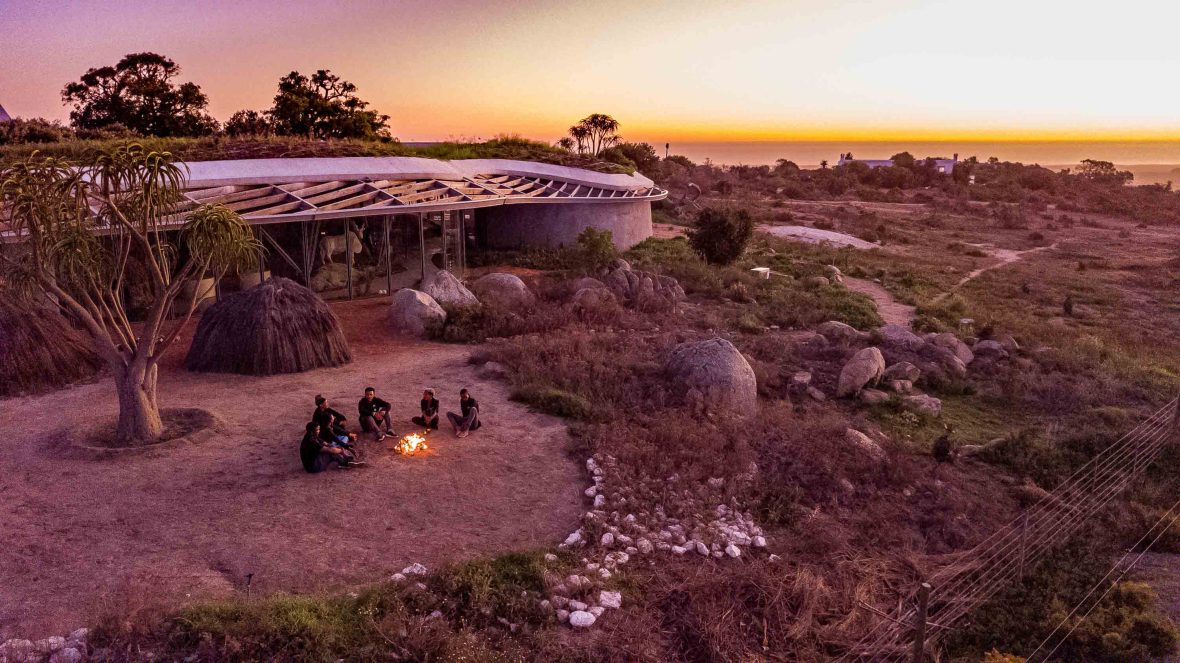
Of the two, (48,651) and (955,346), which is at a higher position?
(955,346)

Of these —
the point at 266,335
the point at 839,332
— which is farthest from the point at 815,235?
the point at 266,335

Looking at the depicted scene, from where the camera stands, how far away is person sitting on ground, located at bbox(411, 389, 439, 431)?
38.8ft

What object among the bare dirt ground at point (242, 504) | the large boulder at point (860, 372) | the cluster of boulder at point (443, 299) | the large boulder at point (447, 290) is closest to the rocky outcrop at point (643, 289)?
the cluster of boulder at point (443, 299)

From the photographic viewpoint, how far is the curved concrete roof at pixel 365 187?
1884cm

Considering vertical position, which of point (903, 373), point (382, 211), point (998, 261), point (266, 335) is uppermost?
point (382, 211)

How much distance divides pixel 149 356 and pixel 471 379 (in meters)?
5.35

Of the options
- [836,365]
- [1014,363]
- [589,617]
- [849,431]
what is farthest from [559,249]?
[589,617]

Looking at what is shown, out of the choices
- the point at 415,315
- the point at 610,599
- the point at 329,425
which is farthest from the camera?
the point at 415,315

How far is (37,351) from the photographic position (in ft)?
45.3

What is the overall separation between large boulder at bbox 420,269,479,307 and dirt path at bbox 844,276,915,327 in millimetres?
11432

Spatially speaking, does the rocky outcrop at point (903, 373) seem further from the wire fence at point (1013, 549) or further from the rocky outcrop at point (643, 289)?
the rocky outcrop at point (643, 289)

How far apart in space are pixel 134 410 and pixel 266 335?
3.68 meters

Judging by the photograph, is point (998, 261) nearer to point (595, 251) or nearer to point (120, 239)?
point (595, 251)

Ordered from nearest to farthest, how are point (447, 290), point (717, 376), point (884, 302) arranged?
point (717, 376), point (447, 290), point (884, 302)
